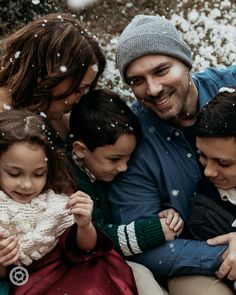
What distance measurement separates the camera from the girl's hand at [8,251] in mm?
2740

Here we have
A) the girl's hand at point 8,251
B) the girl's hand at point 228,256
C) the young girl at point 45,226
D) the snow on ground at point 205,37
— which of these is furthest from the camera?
the snow on ground at point 205,37

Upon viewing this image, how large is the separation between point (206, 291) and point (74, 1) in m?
5.52

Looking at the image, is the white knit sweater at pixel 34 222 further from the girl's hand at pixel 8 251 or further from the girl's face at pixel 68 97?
the girl's face at pixel 68 97

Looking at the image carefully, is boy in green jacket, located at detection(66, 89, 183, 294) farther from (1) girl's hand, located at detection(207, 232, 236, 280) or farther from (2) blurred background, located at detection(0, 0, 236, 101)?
(2) blurred background, located at detection(0, 0, 236, 101)

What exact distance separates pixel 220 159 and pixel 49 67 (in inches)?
38.2

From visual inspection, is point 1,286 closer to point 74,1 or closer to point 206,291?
point 206,291

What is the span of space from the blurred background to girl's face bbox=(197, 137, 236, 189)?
3195mm

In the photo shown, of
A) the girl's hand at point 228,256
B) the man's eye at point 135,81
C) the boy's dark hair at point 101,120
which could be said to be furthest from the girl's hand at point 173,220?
the man's eye at point 135,81

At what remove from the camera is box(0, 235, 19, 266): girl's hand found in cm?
274

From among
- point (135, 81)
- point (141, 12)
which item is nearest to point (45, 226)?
point (135, 81)

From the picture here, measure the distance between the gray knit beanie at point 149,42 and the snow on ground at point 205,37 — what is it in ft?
8.86

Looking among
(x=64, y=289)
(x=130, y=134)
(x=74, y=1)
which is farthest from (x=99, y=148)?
(x=74, y=1)

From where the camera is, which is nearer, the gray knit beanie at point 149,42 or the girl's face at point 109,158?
the girl's face at point 109,158

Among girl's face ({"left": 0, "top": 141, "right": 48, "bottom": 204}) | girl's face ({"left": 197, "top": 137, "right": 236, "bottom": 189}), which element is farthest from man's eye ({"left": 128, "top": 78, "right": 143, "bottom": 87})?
girl's face ({"left": 0, "top": 141, "right": 48, "bottom": 204})
